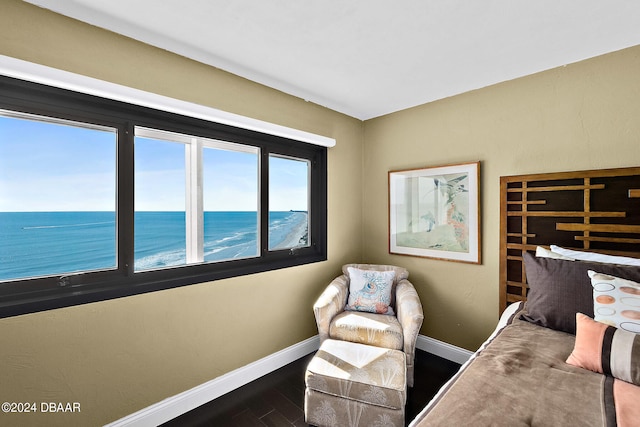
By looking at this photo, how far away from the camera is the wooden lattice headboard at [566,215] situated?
184cm

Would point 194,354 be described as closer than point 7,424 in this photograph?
No

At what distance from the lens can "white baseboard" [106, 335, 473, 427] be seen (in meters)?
1.80

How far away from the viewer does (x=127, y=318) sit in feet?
5.70

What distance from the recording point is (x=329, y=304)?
7.78 feet

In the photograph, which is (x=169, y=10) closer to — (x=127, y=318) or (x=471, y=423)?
(x=127, y=318)

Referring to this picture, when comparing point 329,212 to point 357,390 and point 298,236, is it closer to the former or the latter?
point 298,236

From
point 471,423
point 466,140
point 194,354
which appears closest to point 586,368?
point 471,423

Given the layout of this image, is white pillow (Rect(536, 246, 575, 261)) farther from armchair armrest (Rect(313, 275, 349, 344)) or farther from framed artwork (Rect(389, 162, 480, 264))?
armchair armrest (Rect(313, 275, 349, 344))

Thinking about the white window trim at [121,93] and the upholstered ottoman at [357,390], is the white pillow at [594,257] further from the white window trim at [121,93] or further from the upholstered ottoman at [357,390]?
the white window trim at [121,93]

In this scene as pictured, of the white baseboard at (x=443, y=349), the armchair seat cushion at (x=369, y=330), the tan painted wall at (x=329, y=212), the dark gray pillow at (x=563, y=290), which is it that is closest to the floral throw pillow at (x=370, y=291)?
the armchair seat cushion at (x=369, y=330)

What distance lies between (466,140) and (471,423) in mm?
2244

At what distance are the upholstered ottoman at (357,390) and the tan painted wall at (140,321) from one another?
0.79 meters

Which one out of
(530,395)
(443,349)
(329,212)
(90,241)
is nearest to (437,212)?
(329,212)

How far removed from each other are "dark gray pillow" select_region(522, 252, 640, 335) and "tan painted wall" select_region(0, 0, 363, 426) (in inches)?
70.4
